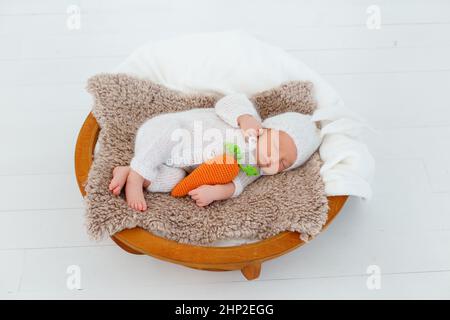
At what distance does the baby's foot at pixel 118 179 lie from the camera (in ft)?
4.06

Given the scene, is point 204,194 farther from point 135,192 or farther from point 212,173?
point 135,192

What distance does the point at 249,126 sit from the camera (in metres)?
1.32

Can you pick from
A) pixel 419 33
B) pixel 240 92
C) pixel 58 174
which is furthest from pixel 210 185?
pixel 419 33

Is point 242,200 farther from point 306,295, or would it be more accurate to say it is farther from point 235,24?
point 235,24

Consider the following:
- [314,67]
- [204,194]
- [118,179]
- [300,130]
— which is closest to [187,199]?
[204,194]

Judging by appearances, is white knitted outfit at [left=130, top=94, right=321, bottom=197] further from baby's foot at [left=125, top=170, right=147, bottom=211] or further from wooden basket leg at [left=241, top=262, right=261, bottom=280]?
wooden basket leg at [left=241, top=262, right=261, bottom=280]

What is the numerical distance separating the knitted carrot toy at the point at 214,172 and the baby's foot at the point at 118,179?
0.40 feet

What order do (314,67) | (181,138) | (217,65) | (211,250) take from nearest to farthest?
(211,250) → (181,138) → (217,65) → (314,67)

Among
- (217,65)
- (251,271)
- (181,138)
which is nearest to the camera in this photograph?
(251,271)

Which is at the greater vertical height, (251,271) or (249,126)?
(249,126)

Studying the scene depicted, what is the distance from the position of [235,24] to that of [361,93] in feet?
1.67

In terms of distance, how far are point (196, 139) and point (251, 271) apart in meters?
0.35

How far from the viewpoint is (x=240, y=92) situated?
152cm

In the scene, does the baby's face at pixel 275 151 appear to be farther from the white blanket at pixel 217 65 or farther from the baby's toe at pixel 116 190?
the baby's toe at pixel 116 190
